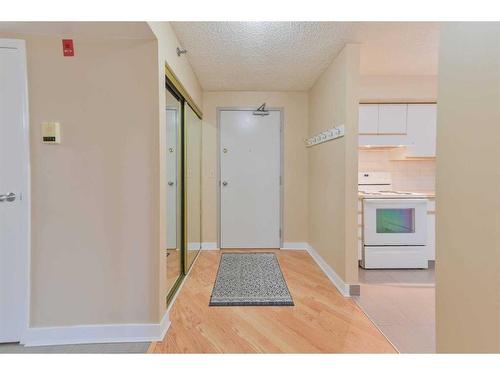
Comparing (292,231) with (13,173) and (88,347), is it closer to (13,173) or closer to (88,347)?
(88,347)

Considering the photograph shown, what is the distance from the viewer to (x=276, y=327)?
1.99 meters

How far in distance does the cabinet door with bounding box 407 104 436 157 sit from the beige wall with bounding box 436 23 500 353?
2.49 metres

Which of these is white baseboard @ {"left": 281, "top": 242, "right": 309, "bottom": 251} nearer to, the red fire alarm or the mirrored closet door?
the mirrored closet door

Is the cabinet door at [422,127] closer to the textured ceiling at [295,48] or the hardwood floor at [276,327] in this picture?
the textured ceiling at [295,48]

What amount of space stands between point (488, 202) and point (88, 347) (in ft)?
7.40

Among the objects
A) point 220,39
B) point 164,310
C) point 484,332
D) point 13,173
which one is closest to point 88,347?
point 164,310

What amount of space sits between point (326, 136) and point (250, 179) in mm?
1377

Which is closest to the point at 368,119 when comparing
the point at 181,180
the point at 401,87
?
the point at 401,87

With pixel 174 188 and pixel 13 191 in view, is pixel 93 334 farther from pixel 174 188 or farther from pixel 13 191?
pixel 174 188

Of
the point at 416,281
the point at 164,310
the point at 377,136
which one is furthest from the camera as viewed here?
the point at 377,136

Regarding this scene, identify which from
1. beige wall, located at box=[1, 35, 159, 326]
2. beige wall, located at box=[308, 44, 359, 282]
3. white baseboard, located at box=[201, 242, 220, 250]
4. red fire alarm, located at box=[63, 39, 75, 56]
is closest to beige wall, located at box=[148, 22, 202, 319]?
beige wall, located at box=[1, 35, 159, 326]

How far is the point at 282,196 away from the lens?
4074 mm

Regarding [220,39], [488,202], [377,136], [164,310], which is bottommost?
[164,310]

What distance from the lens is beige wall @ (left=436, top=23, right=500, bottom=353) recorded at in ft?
3.28
